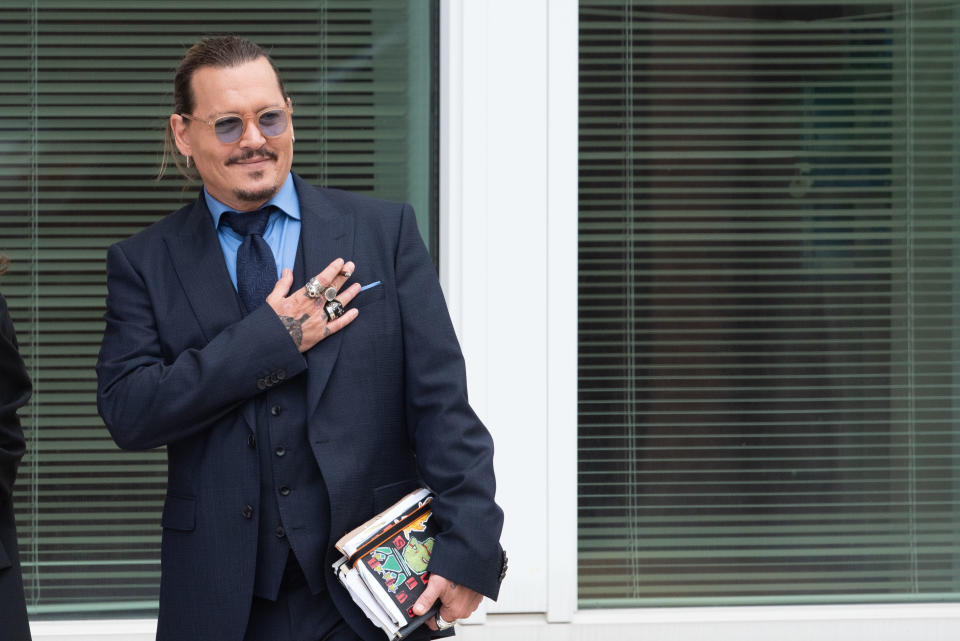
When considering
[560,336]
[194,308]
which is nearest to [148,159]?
[560,336]

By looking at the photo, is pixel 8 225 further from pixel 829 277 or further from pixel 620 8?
pixel 829 277

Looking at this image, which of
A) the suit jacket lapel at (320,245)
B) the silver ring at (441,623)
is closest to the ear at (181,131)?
the suit jacket lapel at (320,245)

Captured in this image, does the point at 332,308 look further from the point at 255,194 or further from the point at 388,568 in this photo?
the point at 388,568

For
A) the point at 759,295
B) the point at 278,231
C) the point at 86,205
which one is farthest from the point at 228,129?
the point at 759,295

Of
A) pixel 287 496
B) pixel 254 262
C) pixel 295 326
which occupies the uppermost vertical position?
pixel 254 262

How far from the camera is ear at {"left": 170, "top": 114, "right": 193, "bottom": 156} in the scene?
7.48ft

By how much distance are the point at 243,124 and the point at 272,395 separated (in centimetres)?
52

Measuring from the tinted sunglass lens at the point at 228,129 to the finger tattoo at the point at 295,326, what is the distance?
358 millimetres

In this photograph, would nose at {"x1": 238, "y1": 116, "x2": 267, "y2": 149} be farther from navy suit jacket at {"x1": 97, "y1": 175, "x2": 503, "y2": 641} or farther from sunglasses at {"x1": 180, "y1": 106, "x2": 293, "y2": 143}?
navy suit jacket at {"x1": 97, "y1": 175, "x2": 503, "y2": 641}

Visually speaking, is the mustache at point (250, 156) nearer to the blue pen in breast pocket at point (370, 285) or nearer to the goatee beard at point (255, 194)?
the goatee beard at point (255, 194)

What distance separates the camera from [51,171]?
382cm

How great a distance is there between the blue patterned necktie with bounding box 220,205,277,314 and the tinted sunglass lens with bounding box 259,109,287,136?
0.17m

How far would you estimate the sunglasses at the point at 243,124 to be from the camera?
7.16ft

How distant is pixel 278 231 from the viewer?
2314mm
